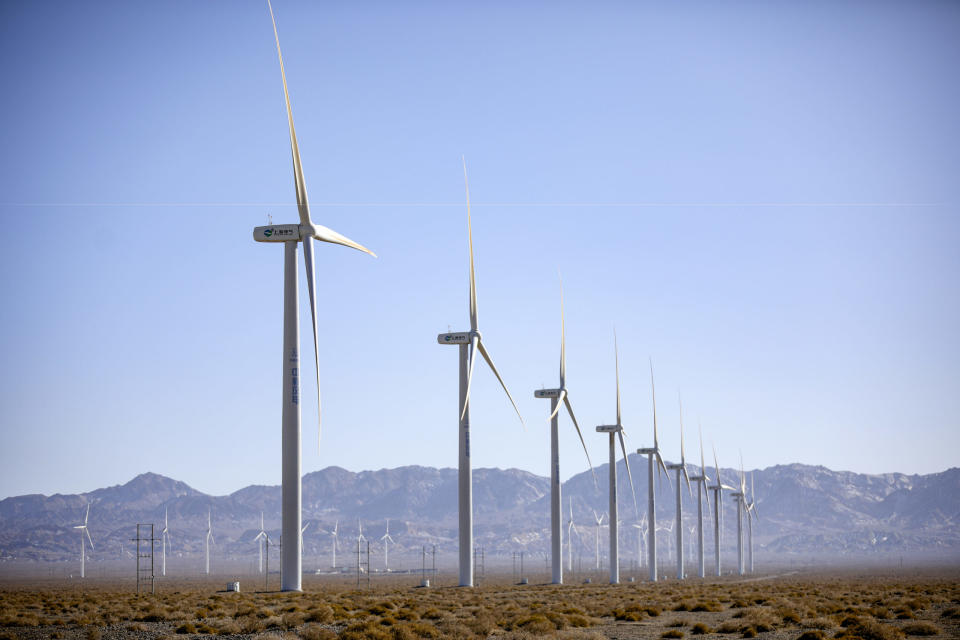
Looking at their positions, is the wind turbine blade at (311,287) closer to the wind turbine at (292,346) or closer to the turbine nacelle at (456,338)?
the wind turbine at (292,346)

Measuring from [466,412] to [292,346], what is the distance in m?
23.6

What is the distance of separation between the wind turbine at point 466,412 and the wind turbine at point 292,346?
68.9ft

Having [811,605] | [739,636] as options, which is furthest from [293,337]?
[811,605]

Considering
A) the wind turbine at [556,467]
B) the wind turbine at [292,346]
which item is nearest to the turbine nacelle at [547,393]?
the wind turbine at [556,467]

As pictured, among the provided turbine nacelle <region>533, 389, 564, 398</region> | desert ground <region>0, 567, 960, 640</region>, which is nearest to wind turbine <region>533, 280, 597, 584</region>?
turbine nacelle <region>533, 389, 564, 398</region>

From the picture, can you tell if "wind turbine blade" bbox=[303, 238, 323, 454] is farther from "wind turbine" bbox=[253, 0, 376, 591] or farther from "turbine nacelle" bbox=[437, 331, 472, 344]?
"turbine nacelle" bbox=[437, 331, 472, 344]

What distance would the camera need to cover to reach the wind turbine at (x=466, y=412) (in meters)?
73.6

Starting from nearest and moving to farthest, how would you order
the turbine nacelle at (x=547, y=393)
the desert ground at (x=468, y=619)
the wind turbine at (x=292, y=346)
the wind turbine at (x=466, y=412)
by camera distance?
the desert ground at (x=468, y=619) < the wind turbine at (x=292, y=346) < the wind turbine at (x=466, y=412) < the turbine nacelle at (x=547, y=393)

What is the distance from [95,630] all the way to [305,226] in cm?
2368

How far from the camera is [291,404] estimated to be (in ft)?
168

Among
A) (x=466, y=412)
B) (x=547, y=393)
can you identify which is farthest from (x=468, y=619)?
(x=547, y=393)

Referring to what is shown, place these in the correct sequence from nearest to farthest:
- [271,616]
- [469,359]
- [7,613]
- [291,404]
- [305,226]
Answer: [271,616]
[7,613]
[291,404]
[305,226]
[469,359]

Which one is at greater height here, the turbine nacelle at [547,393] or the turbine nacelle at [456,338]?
the turbine nacelle at [456,338]

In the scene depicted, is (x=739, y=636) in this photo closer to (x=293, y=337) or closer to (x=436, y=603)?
(x=436, y=603)
